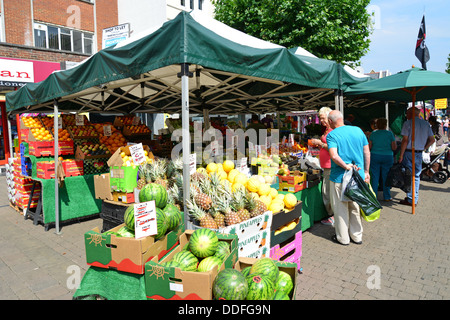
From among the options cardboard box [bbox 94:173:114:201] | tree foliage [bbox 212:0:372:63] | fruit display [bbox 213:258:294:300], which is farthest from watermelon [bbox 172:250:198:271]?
tree foliage [bbox 212:0:372:63]

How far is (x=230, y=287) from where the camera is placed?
2.02 metres

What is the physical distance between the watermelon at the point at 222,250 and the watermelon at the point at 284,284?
463 millimetres

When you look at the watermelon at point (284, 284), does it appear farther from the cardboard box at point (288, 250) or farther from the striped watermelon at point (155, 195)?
the striped watermelon at point (155, 195)

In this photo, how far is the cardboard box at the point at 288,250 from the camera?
353 centimetres

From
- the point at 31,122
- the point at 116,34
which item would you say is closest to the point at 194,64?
the point at 31,122

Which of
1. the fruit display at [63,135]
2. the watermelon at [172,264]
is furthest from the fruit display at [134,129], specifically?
the watermelon at [172,264]

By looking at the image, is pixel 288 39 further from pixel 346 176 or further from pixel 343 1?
pixel 346 176

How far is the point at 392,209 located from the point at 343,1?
10.3 metres

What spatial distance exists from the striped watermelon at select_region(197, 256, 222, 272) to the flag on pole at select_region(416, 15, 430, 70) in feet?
36.7

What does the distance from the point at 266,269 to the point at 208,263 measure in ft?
1.50

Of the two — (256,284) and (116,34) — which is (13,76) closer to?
(116,34)

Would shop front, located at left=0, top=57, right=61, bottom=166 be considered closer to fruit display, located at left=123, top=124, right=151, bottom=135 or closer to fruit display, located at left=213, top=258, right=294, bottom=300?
fruit display, located at left=123, top=124, right=151, bottom=135

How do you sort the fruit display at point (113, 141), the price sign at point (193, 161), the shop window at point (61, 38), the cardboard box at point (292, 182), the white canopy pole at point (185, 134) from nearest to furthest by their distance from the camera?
the white canopy pole at point (185, 134) → the price sign at point (193, 161) → the cardboard box at point (292, 182) → the fruit display at point (113, 141) → the shop window at point (61, 38)
